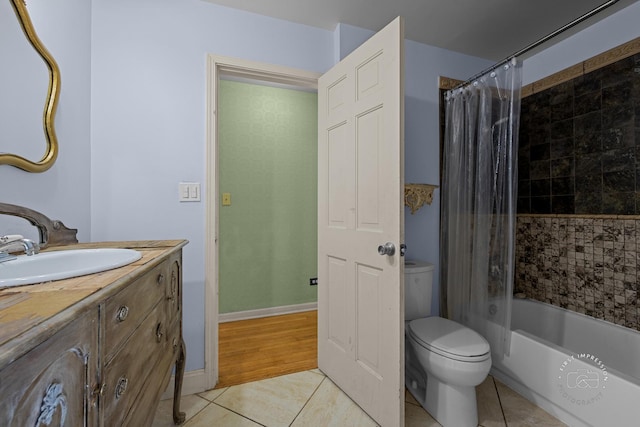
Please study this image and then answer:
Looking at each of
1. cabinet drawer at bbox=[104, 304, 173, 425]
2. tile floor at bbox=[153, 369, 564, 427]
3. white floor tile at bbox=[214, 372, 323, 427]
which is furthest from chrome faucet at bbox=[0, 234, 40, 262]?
white floor tile at bbox=[214, 372, 323, 427]

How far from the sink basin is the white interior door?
1055mm

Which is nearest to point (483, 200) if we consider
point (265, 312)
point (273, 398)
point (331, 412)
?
point (331, 412)

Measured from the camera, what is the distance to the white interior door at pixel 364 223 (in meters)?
1.39

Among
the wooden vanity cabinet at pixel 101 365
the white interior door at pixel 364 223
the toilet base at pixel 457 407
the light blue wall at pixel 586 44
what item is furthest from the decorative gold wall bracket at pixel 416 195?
the wooden vanity cabinet at pixel 101 365

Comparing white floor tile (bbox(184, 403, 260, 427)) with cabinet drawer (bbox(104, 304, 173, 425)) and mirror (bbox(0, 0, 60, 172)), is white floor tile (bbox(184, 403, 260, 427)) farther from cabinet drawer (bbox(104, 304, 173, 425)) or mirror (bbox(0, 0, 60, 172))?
mirror (bbox(0, 0, 60, 172))

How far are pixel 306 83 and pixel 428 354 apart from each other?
1.87 meters

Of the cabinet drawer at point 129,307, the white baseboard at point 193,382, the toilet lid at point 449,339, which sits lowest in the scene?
the white baseboard at point 193,382

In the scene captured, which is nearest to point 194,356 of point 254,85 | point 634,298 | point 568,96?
point 254,85

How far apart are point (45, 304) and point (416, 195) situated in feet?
6.69

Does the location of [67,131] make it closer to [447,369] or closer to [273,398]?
[273,398]

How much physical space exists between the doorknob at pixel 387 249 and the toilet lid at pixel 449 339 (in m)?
0.56

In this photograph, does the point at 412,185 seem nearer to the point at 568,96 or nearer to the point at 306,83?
the point at 306,83

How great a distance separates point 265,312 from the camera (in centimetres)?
303

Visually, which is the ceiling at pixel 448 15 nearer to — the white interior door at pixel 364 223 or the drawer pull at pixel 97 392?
the white interior door at pixel 364 223
